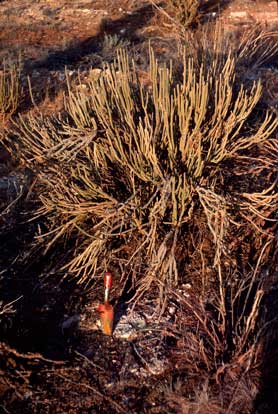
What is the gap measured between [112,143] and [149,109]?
1.74 ft

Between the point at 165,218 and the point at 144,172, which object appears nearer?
the point at 144,172

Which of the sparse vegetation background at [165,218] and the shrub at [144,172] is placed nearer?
the sparse vegetation background at [165,218]

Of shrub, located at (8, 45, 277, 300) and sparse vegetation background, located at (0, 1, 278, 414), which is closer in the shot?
sparse vegetation background, located at (0, 1, 278, 414)

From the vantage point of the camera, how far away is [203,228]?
4.65m

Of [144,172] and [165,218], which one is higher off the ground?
[144,172]

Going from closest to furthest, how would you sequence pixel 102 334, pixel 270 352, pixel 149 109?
pixel 270 352 → pixel 102 334 → pixel 149 109

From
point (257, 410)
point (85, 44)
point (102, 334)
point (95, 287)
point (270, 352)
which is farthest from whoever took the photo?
point (85, 44)

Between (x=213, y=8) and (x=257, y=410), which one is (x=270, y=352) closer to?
(x=257, y=410)

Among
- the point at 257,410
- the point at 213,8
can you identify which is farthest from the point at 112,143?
the point at 213,8

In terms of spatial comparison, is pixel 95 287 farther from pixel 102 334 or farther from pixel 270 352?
pixel 270 352

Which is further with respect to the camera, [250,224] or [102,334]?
[250,224]

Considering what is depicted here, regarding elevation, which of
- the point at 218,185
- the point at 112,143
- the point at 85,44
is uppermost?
the point at 112,143

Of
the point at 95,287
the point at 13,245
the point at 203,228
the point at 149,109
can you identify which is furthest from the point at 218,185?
the point at 13,245

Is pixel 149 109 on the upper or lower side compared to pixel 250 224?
upper
